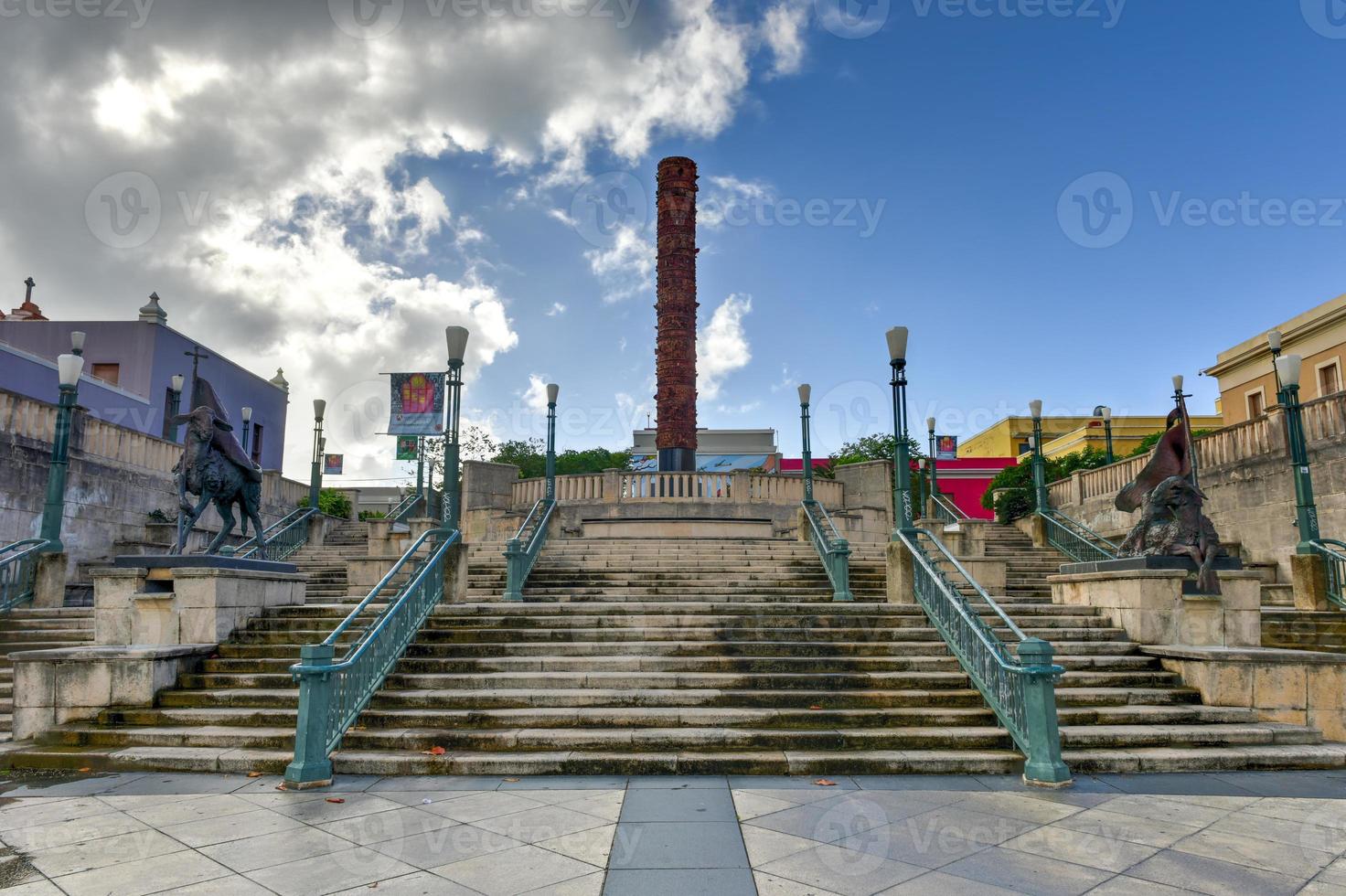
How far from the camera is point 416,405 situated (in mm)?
20594

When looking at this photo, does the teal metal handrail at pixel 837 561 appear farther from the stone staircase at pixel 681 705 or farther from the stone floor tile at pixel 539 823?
the stone floor tile at pixel 539 823

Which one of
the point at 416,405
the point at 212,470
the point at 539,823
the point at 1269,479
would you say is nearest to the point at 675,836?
the point at 539,823

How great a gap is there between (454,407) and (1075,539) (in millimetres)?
16435

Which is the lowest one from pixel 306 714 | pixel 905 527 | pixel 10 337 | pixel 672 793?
pixel 672 793

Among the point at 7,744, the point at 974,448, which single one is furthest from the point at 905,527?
the point at 974,448

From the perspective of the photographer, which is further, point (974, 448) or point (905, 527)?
point (974, 448)

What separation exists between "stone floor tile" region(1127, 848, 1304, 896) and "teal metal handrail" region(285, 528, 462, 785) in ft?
20.8

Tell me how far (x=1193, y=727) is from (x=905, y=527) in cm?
470

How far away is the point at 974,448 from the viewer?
64750mm

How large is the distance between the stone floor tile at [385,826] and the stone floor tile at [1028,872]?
11.7 feet

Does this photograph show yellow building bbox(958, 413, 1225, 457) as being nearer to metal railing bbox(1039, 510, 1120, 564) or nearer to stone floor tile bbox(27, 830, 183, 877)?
metal railing bbox(1039, 510, 1120, 564)

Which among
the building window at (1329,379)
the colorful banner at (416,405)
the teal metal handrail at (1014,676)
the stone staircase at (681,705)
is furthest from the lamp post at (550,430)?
the building window at (1329,379)

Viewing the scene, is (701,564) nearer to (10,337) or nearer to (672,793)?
(672,793)

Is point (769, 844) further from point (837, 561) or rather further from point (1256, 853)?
point (837, 561)
